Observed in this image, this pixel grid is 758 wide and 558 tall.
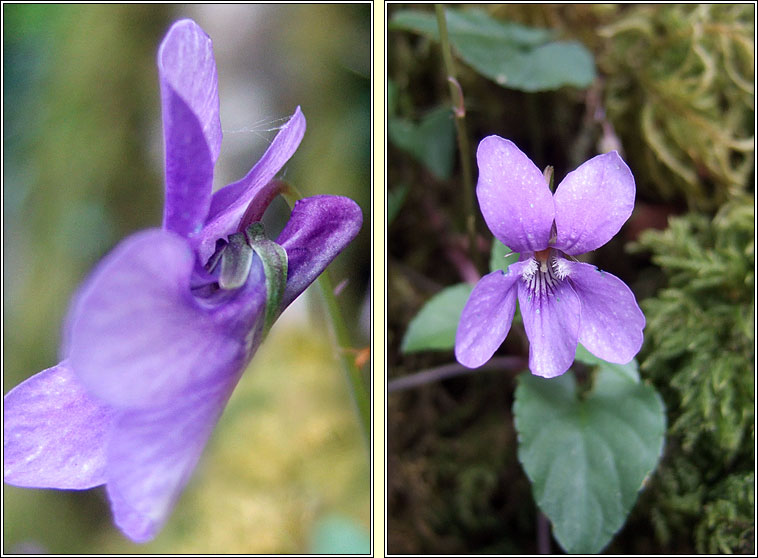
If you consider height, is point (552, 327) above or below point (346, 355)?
above

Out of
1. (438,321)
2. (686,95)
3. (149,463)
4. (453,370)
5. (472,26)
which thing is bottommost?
(453,370)

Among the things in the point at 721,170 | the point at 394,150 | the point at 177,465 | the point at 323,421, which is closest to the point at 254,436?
the point at 323,421

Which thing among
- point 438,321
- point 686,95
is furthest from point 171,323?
point 686,95

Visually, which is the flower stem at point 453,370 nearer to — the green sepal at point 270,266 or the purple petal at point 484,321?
the purple petal at point 484,321

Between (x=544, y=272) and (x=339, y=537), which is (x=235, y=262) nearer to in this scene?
(x=544, y=272)

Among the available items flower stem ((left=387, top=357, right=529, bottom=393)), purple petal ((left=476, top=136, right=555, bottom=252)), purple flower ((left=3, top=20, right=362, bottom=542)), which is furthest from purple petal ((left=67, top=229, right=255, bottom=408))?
flower stem ((left=387, top=357, right=529, bottom=393))

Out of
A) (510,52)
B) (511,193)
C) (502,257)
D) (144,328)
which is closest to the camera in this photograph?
(144,328)

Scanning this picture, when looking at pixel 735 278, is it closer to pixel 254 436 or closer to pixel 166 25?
pixel 254 436

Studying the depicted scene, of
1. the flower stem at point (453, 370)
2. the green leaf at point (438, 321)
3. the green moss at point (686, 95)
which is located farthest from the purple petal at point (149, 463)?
the green moss at point (686, 95)
